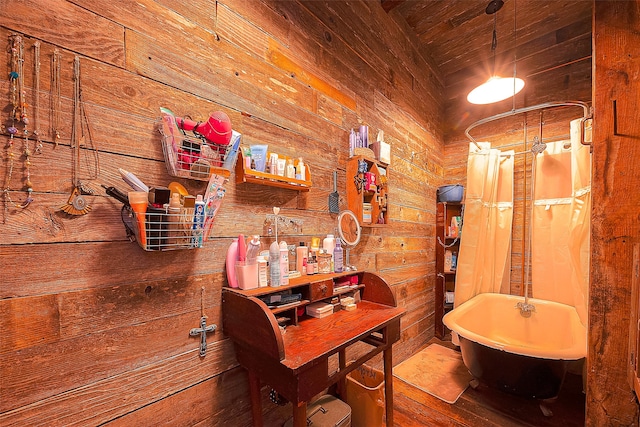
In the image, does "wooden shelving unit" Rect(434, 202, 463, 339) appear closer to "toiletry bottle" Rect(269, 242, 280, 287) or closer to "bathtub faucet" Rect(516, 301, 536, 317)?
"bathtub faucet" Rect(516, 301, 536, 317)

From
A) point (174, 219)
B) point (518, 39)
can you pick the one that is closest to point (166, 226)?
point (174, 219)

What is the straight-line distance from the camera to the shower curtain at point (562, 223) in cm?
217

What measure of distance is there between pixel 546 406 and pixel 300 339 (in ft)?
6.37

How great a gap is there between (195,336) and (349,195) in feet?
3.99

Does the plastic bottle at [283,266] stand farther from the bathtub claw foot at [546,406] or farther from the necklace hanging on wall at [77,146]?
the bathtub claw foot at [546,406]

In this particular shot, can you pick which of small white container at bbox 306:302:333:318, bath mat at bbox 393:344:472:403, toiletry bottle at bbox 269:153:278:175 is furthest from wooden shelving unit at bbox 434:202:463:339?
toiletry bottle at bbox 269:153:278:175

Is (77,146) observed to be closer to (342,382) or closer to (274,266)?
(274,266)

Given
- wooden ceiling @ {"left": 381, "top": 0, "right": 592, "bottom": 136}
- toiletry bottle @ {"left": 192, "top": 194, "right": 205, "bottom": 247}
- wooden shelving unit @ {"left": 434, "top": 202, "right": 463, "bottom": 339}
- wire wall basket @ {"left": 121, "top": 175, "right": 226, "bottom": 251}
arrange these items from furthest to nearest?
wooden shelving unit @ {"left": 434, "top": 202, "right": 463, "bottom": 339}, wooden ceiling @ {"left": 381, "top": 0, "right": 592, "bottom": 136}, toiletry bottle @ {"left": 192, "top": 194, "right": 205, "bottom": 247}, wire wall basket @ {"left": 121, "top": 175, "right": 226, "bottom": 251}

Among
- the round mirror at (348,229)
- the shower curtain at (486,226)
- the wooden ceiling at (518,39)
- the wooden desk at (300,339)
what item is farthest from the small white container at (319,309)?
the wooden ceiling at (518,39)

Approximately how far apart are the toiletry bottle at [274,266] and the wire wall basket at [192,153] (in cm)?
41

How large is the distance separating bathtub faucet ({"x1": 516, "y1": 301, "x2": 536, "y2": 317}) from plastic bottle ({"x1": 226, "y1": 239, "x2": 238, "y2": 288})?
259 centimetres

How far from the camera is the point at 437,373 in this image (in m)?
2.29

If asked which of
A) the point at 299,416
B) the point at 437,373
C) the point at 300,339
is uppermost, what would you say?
the point at 300,339

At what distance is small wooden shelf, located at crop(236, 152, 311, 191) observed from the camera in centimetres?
121
